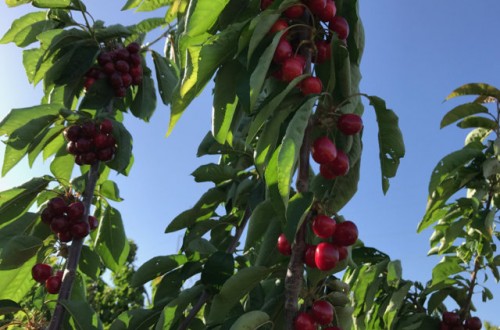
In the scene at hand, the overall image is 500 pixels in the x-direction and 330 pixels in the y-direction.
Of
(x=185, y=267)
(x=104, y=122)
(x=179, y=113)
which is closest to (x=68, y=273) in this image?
(x=185, y=267)

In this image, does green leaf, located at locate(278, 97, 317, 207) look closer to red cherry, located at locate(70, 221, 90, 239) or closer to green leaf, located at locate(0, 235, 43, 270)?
red cherry, located at locate(70, 221, 90, 239)

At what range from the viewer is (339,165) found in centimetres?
157

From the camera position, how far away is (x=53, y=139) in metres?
3.15

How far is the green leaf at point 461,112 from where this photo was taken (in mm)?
3352

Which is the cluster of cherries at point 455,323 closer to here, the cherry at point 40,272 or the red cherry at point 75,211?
the red cherry at point 75,211

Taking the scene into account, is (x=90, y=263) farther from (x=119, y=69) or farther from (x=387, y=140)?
(x=387, y=140)

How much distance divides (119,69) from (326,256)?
6.68 ft

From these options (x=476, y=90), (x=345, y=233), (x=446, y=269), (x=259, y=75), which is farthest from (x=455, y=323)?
(x=259, y=75)

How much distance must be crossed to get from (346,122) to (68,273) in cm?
164

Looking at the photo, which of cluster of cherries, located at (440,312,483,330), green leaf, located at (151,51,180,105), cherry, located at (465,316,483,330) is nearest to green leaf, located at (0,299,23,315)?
green leaf, located at (151,51,180,105)

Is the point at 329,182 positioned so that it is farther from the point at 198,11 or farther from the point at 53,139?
the point at 53,139

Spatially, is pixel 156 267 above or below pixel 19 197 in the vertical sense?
below

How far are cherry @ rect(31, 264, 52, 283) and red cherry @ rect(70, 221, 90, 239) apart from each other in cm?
29

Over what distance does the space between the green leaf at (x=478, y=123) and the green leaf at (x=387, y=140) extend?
1943 millimetres
